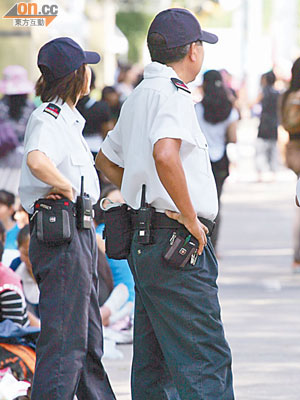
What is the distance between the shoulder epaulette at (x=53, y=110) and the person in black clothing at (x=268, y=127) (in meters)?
13.3

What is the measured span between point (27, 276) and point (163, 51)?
123 inches

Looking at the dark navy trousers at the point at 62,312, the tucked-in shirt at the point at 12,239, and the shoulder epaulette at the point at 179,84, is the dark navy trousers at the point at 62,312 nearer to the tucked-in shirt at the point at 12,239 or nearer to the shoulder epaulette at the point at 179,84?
the shoulder epaulette at the point at 179,84

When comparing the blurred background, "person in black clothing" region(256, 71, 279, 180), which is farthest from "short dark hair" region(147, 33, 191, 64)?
"person in black clothing" region(256, 71, 279, 180)

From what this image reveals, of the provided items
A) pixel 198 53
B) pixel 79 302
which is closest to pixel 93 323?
pixel 79 302

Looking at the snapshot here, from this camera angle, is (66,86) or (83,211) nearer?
(83,211)

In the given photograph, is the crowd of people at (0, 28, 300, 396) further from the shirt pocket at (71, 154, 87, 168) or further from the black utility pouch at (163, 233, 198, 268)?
the black utility pouch at (163, 233, 198, 268)

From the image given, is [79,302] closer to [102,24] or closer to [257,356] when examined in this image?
[257,356]

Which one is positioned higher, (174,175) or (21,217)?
(174,175)

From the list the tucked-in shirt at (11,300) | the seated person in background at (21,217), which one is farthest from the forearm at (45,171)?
the seated person in background at (21,217)

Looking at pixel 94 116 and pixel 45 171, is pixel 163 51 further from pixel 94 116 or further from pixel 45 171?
pixel 94 116

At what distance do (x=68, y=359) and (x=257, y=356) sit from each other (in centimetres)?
235

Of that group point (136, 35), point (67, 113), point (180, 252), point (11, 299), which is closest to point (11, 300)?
point (11, 299)

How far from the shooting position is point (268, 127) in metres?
19.1

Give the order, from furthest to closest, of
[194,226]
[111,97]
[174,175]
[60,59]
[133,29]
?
[133,29] → [111,97] → [60,59] → [194,226] → [174,175]
